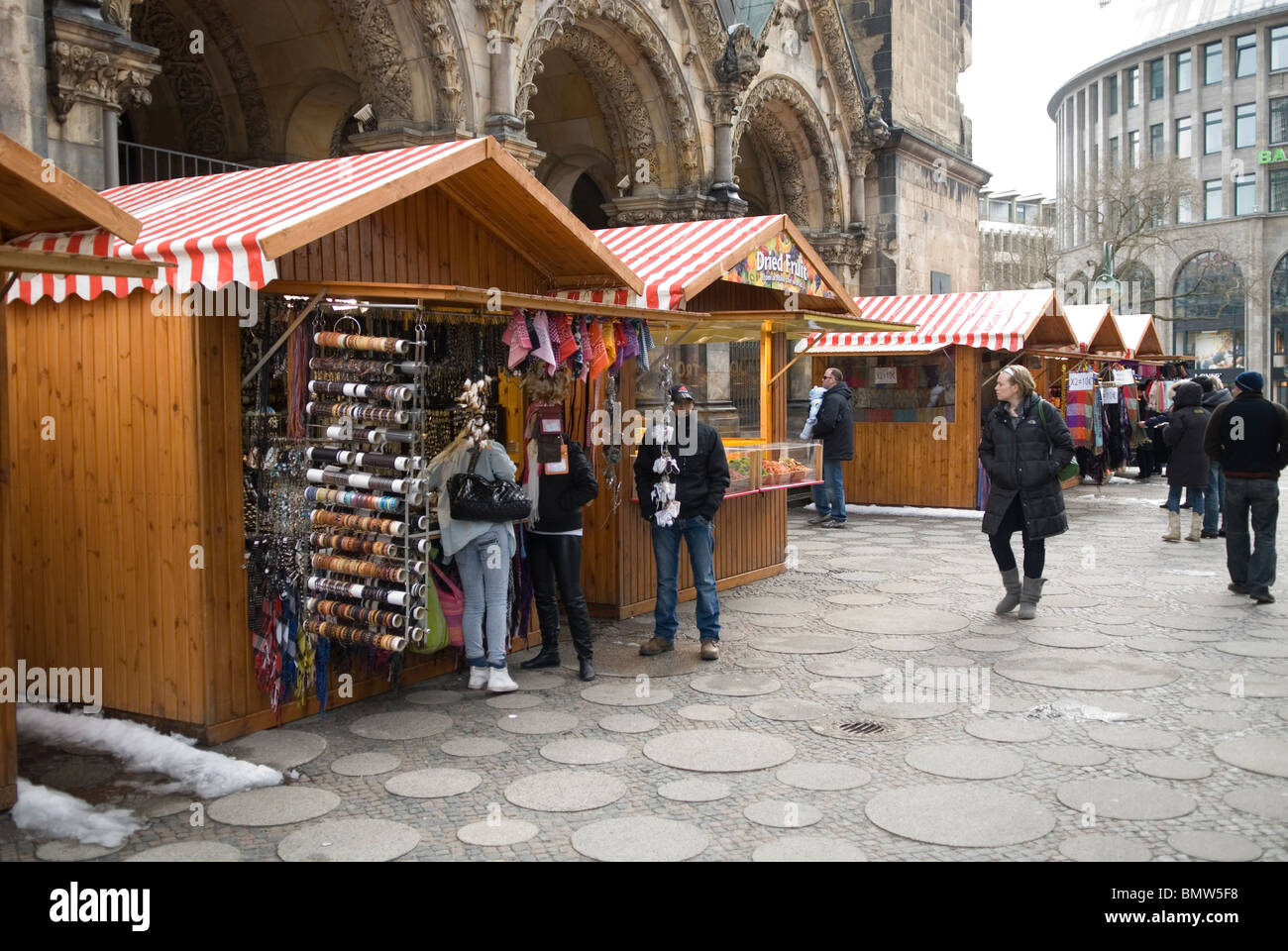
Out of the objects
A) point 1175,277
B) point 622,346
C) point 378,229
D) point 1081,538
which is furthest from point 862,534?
point 1175,277

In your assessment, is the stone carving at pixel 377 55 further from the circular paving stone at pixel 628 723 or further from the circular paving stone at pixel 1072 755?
the circular paving stone at pixel 1072 755

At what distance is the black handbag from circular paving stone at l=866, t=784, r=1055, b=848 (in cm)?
261

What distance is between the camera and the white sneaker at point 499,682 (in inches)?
Result: 263

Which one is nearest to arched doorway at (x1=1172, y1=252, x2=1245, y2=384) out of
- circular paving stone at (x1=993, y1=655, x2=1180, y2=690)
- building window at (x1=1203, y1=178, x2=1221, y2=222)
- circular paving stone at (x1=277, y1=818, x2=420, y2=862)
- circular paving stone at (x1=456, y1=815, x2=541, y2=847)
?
building window at (x1=1203, y1=178, x2=1221, y2=222)

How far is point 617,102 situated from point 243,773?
12.0 metres

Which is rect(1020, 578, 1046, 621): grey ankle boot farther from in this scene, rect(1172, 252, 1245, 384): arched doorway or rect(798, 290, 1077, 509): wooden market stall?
rect(1172, 252, 1245, 384): arched doorway

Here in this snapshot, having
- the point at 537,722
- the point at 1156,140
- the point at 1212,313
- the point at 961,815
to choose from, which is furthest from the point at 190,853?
the point at 1156,140

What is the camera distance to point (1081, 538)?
13078 millimetres

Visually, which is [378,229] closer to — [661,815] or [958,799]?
[661,815]

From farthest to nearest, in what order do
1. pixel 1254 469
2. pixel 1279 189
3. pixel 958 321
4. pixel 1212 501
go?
pixel 1279 189 → pixel 958 321 → pixel 1212 501 → pixel 1254 469

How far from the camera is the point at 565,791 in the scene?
200 inches

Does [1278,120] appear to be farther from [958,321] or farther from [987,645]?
[987,645]

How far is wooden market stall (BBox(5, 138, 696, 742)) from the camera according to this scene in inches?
219

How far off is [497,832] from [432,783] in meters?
0.69
